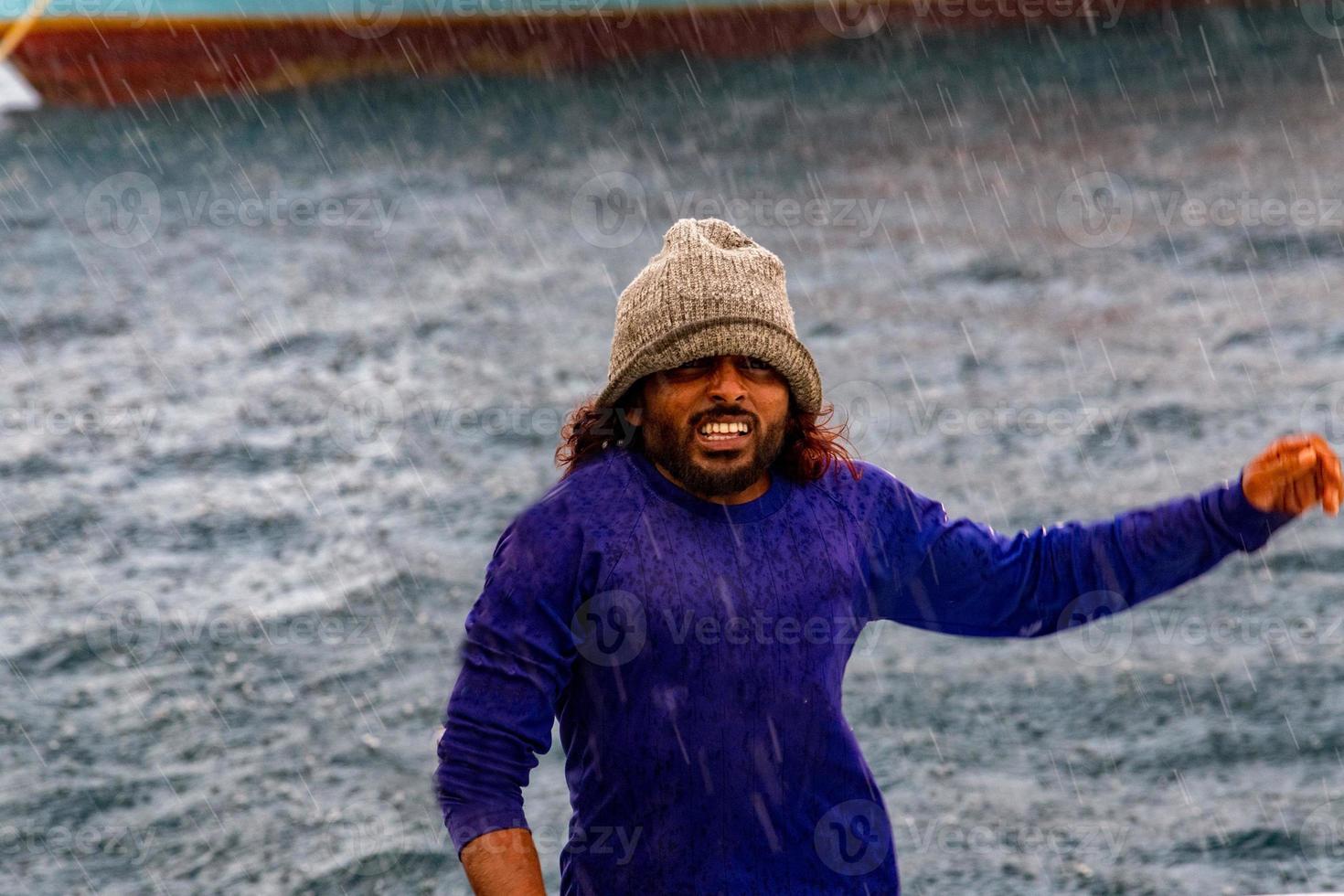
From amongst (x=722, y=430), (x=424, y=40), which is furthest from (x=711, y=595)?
(x=424, y=40)

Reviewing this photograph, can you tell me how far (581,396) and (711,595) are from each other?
298 inches

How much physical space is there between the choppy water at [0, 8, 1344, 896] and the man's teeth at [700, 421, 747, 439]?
3514 millimetres

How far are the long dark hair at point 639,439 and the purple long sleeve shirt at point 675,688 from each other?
0.12ft

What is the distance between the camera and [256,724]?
6.49 meters

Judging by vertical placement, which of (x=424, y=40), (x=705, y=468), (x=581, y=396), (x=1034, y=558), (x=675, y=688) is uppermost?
(x=424, y=40)

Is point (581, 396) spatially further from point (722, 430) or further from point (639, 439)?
point (722, 430)

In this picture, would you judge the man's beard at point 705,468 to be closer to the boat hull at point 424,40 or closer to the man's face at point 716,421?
the man's face at point 716,421

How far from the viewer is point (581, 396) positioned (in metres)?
9.77

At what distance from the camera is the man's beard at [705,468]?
90.4 inches

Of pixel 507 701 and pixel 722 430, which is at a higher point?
pixel 722 430

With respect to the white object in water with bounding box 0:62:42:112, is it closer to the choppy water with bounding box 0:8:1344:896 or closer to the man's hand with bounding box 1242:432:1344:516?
the choppy water with bounding box 0:8:1344:896

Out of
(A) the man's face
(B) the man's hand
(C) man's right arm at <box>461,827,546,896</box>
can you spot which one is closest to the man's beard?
(A) the man's face

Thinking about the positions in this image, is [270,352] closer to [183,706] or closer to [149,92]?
[183,706]

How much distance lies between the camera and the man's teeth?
91.4 inches
